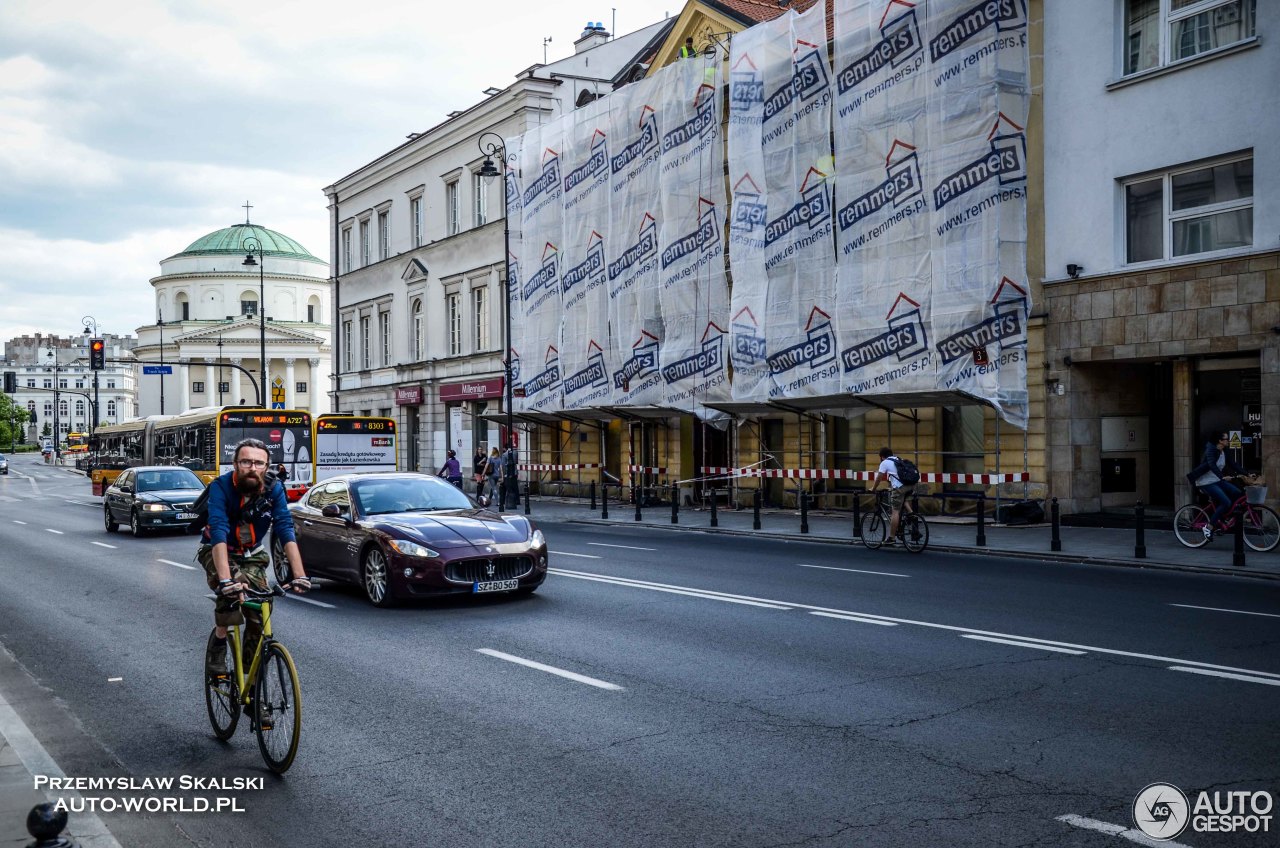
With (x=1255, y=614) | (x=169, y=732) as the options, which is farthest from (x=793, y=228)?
(x=169, y=732)

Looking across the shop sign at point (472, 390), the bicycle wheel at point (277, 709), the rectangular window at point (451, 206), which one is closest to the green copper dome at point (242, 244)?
the rectangular window at point (451, 206)

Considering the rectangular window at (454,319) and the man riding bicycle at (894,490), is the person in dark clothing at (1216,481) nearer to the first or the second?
the man riding bicycle at (894,490)

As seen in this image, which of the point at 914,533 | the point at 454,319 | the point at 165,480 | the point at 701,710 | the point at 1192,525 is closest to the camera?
the point at 701,710

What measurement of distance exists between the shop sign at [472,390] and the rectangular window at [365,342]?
9817 mm

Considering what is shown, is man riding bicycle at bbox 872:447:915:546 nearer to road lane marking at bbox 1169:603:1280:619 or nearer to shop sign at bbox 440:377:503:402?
road lane marking at bbox 1169:603:1280:619

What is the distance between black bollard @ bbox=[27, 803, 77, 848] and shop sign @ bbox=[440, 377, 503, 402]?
3644 cm

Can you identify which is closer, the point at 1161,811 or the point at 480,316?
the point at 1161,811

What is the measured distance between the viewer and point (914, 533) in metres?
18.7

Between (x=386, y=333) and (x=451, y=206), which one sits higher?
(x=451, y=206)

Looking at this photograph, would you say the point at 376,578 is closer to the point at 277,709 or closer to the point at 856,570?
the point at 277,709

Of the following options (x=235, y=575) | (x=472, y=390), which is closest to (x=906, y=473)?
(x=235, y=575)

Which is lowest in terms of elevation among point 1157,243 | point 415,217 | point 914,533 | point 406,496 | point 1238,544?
point 914,533

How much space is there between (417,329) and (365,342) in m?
6.23

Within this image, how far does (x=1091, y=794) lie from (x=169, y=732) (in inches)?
211
